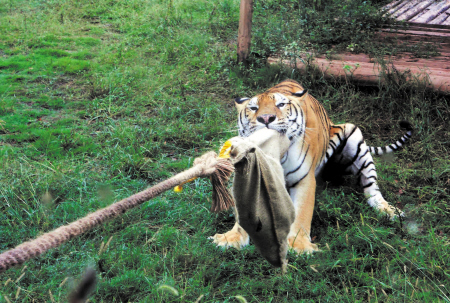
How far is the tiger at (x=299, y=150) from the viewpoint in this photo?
266 cm

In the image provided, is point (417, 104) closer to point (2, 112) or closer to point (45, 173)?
point (45, 173)

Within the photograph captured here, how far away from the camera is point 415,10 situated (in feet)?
26.0

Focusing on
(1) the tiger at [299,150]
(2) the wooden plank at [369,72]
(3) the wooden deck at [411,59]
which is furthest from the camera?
(3) the wooden deck at [411,59]

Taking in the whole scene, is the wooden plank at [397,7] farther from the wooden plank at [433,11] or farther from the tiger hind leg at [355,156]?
the tiger hind leg at [355,156]

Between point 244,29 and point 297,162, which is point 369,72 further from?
point 297,162

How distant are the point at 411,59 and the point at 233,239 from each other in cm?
416

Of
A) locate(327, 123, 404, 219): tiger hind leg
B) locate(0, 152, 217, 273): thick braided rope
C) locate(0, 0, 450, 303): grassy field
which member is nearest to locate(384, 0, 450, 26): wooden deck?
locate(0, 0, 450, 303): grassy field

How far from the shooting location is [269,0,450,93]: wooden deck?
469 centimetres

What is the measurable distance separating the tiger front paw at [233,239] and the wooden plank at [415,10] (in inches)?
242

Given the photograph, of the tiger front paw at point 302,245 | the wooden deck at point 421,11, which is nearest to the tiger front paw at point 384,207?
the tiger front paw at point 302,245

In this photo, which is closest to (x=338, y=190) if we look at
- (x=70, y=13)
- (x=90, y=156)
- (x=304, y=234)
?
(x=304, y=234)

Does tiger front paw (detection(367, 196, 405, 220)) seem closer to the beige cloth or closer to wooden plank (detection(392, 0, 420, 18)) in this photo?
the beige cloth

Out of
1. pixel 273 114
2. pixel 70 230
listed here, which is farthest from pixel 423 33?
pixel 70 230

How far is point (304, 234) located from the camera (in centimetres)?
283
